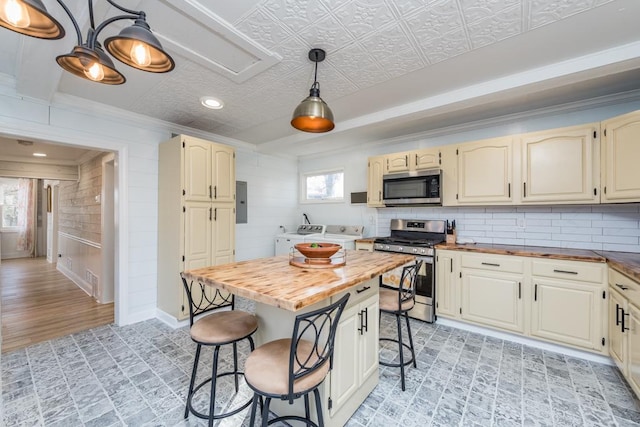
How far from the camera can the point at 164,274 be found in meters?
3.21

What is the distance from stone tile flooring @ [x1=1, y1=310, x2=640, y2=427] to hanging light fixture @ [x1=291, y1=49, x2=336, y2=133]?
1934mm

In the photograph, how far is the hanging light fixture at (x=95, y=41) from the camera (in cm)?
95

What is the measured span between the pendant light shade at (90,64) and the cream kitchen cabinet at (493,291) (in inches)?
127

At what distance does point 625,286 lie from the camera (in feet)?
6.23

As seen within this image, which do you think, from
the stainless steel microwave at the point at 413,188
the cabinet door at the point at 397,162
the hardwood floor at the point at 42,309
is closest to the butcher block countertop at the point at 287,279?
the stainless steel microwave at the point at 413,188

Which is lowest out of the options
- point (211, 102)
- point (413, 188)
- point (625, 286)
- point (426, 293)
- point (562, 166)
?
point (426, 293)

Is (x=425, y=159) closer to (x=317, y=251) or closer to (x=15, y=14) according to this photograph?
(x=317, y=251)

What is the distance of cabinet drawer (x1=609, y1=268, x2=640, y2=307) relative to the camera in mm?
1738

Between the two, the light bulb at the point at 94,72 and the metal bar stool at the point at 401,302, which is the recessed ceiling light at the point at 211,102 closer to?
the light bulb at the point at 94,72

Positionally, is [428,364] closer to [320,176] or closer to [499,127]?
[499,127]

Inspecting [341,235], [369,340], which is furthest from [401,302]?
[341,235]

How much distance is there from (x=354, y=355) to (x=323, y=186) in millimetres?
3599

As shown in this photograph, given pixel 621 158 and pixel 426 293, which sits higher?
pixel 621 158

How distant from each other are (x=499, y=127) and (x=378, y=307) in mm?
2698
